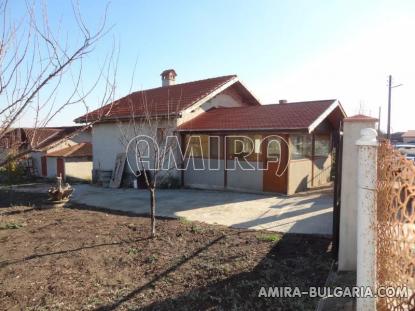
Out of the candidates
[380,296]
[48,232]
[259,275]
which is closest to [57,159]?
[48,232]

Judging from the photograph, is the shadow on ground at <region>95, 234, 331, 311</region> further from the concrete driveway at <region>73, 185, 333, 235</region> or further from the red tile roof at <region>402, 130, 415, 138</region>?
the red tile roof at <region>402, 130, 415, 138</region>

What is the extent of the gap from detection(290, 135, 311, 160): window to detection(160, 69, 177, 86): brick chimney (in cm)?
1093

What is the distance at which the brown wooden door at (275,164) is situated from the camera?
11.9 m

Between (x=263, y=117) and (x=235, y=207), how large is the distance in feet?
16.2

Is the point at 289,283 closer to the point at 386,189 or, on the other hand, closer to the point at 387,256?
the point at 387,256

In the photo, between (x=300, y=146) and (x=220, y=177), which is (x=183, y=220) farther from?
(x=300, y=146)

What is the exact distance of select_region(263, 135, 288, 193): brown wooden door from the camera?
1189 cm

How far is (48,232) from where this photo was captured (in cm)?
709

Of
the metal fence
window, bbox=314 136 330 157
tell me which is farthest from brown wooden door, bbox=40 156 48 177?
the metal fence

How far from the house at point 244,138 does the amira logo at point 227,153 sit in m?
Result: 0.04

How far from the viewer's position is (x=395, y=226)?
7.85 feet

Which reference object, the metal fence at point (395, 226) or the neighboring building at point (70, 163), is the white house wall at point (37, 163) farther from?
the metal fence at point (395, 226)

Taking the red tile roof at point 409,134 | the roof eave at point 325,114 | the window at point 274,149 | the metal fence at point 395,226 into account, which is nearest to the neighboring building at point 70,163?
the window at point 274,149

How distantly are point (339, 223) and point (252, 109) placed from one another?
1056 centimetres
